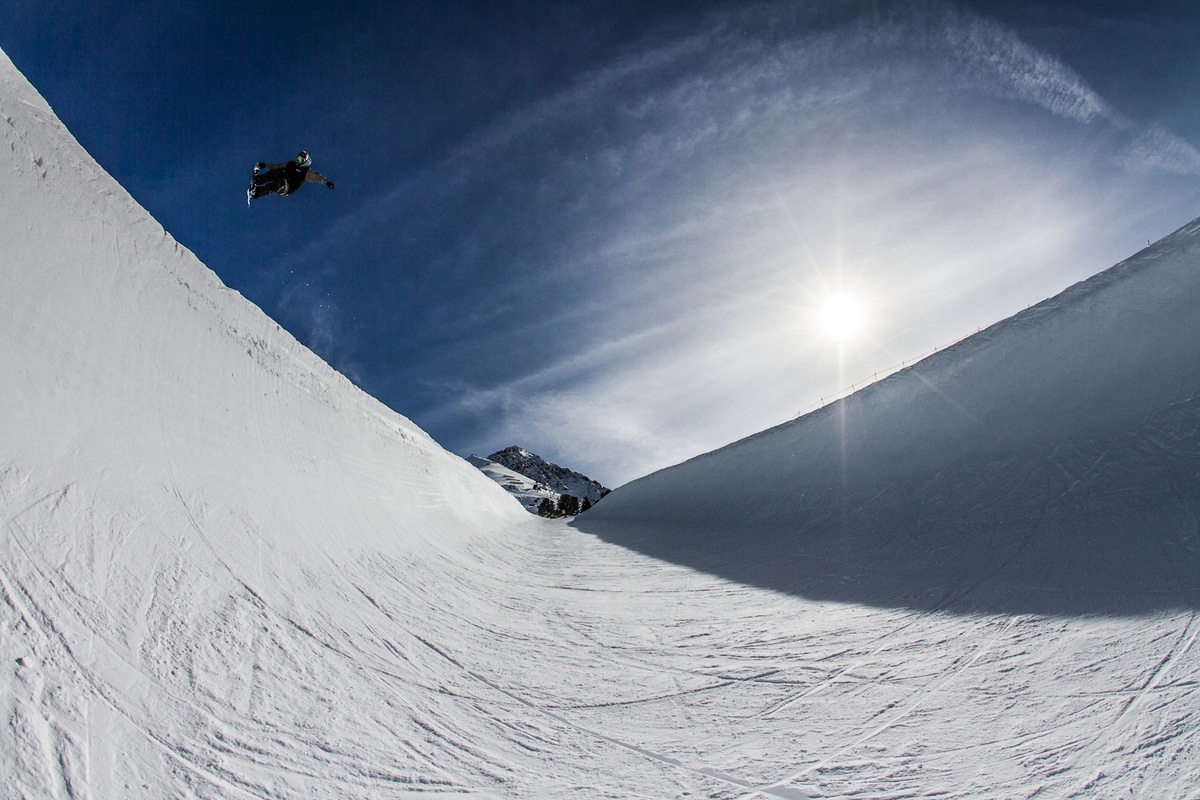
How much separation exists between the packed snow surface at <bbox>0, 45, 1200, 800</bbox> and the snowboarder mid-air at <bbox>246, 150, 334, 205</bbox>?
156 inches

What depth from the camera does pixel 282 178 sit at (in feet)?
34.0

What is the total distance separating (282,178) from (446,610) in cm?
936

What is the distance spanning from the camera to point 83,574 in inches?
114

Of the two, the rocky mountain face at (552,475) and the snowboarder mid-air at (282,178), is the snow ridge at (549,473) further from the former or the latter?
the snowboarder mid-air at (282,178)

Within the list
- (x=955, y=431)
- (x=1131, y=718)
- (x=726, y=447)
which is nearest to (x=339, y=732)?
(x=1131, y=718)

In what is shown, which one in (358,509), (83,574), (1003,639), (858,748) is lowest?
(858,748)

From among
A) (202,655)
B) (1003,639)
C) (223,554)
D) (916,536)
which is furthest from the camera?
(916,536)

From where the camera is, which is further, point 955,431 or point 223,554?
point 955,431

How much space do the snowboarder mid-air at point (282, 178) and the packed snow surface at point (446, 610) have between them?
3.97 metres

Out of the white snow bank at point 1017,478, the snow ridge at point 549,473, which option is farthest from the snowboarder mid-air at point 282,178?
the snow ridge at point 549,473

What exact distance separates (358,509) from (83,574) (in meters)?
4.52

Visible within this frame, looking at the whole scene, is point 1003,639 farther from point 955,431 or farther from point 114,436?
point 955,431

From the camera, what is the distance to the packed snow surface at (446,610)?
92.1 inches

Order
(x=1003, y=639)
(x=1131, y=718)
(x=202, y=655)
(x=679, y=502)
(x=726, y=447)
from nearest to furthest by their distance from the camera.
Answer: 1. (x=1131, y=718)
2. (x=202, y=655)
3. (x=1003, y=639)
4. (x=679, y=502)
5. (x=726, y=447)
